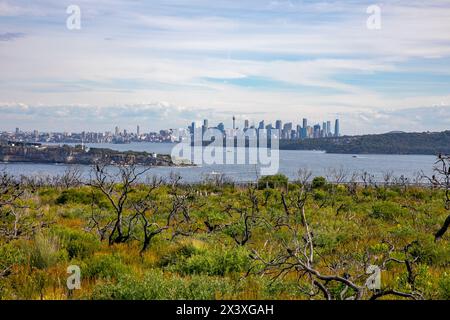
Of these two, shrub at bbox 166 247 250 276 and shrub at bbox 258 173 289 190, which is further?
shrub at bbox 258 173 289 190

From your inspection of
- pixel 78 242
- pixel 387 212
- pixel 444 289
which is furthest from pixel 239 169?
pixel 444 289

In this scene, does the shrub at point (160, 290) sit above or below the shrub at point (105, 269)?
above

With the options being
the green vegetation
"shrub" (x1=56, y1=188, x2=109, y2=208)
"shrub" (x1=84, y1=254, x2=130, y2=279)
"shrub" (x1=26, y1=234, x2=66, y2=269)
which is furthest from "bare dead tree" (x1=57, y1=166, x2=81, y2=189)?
"shrub" (x1=84, y1=254, x2=130, y2=279)

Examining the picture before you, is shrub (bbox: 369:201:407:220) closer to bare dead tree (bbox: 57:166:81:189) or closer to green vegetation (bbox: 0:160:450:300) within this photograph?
green vegetation (bbox: 0:160:450:300)

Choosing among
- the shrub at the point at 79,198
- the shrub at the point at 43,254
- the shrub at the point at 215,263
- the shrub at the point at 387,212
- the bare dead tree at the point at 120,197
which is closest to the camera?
the shrub at the point at 215,263

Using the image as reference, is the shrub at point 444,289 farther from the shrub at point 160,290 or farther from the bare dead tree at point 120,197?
the bare dead tree at point 120,197

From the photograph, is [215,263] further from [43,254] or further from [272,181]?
[272,181]

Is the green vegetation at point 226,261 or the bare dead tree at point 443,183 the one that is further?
the bare dead tree at point 443,183

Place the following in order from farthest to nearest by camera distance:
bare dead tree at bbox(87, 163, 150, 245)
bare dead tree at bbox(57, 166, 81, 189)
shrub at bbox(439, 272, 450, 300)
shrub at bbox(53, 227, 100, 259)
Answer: bare dead tree at bbox(57, 166, 81, 189), bare dead tree at bbox(87, 163, 150, 245), shrub at bbox(53, 227, 100, 259), shrub at bbox(439, 272, 450, 300)

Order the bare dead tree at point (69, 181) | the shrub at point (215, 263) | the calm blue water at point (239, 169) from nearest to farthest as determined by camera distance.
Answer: the shrub at point (215, 263)
the bare dead tree at point (69, 181)
the calm blue water at point (239, 169)

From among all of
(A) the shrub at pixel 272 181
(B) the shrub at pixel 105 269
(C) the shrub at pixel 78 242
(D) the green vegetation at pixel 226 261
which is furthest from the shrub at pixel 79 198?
(A) the shrub at pixel 272 181

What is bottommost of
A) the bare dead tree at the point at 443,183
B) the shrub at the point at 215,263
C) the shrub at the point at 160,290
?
the shrub at the point at 215,263

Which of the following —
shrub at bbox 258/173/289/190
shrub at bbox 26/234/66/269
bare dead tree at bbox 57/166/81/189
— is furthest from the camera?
shrub at bbox 258/173/289/190
